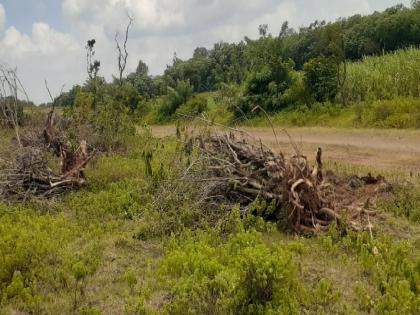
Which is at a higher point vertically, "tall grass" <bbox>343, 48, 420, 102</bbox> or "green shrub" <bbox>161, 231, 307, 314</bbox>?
"tall grass" <bbox>343, 48, 420, 102</bbox>

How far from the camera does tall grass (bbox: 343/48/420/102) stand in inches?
583

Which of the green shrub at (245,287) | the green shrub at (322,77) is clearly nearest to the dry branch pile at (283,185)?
the green shrub at (245,287)

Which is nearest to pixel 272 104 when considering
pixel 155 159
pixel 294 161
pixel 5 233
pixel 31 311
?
pixel 155 159

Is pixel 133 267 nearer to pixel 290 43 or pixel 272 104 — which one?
pixel 272 104

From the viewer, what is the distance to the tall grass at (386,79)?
583 inches

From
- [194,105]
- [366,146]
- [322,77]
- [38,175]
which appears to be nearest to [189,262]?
[38,175]

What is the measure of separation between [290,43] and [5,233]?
27563 millimetres

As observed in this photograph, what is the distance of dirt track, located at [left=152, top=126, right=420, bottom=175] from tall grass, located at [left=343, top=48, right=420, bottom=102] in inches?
82.6

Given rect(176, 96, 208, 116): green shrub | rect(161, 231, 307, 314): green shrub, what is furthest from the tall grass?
Result: rect(161, 231, 307, 314): green shrub

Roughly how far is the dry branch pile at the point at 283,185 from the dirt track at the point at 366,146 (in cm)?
175

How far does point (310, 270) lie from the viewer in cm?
499

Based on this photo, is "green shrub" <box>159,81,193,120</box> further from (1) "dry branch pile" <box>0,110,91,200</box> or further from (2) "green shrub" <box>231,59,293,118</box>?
(1) "dry branch pile" <box>0,110,91,200</box>

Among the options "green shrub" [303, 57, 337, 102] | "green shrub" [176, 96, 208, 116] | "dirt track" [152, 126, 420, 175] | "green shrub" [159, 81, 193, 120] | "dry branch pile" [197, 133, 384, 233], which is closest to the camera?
"dry branch pile" [197, 133, 384, 233]

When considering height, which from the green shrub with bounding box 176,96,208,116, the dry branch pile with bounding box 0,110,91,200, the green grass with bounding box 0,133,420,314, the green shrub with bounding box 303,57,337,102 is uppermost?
the green shrub with bounding box 303,57,337,102
